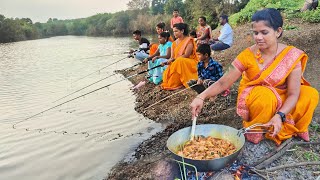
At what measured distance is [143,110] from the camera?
6.25 metres

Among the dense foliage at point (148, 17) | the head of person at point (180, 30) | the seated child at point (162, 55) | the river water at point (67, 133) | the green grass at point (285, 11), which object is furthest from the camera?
the dense foliage at point (148, 17)

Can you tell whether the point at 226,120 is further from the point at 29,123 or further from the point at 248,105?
the point at 29,123

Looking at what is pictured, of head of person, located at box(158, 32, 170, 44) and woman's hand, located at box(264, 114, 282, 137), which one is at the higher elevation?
head of person, located at box(158, 32, 170, 44)

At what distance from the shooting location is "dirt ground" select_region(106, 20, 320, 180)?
9.78 ft

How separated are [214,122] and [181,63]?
2.22m

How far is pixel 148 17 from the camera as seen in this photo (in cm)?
3691

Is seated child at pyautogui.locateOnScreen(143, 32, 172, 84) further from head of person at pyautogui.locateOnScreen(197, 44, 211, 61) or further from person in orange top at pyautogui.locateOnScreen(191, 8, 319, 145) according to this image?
person in orange top at pyautogui.locateOnScreen(191, 8, 319, 145)

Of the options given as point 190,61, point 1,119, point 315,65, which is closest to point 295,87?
point 190,61

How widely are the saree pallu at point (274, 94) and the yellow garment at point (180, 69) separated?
3079mm

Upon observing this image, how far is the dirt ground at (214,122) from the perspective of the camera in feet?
9.78

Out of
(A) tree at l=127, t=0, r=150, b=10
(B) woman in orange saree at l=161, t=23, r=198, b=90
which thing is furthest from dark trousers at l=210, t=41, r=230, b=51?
(A) tree at l=127, t=0, r=150, b=10

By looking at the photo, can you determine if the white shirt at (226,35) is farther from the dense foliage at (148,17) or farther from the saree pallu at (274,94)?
the saree pallu at (274,94)

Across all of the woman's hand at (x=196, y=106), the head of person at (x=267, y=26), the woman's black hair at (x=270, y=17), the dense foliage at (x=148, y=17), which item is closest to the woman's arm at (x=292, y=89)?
the head of person at (x=267, y=26)

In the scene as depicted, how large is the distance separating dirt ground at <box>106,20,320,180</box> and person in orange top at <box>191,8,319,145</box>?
0.23 m
